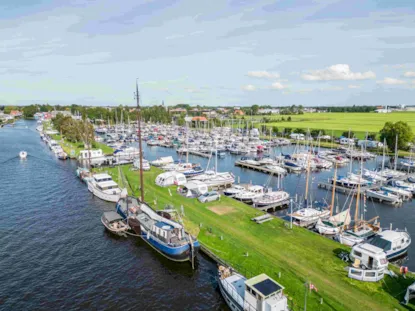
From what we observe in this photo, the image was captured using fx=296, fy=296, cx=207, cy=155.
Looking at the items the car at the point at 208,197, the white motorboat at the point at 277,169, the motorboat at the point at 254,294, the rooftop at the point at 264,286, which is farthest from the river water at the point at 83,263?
the white motorboat at the point at 277,169

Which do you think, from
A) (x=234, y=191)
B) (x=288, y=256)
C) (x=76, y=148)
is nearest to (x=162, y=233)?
(x=288, y=256)

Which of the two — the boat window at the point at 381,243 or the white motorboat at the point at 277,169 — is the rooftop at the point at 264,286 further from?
the white motorboat at the point at 277,169

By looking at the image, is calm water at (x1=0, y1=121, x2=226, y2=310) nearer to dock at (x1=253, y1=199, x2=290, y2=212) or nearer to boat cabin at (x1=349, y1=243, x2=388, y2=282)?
boat cabin at (x1=349, y1=243, x2=388, y2=282)

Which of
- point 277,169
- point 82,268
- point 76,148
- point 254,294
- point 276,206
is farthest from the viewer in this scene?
point 76,148

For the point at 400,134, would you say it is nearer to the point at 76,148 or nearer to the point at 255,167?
the point at 255,167

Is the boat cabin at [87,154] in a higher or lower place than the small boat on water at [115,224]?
higher
